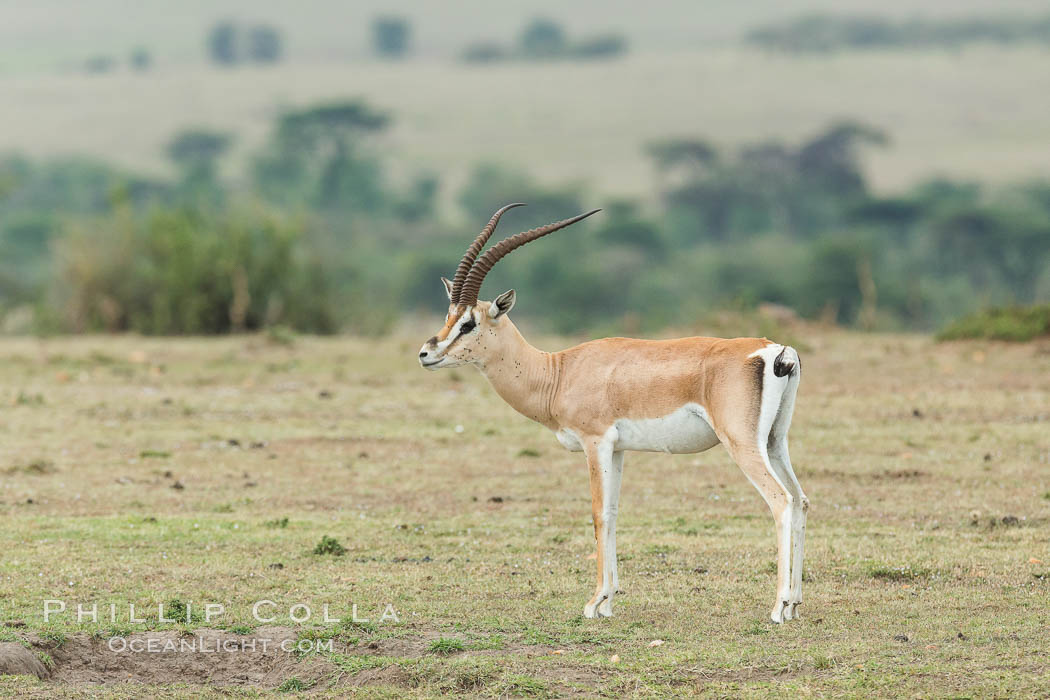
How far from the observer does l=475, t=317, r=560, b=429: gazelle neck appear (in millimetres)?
7957

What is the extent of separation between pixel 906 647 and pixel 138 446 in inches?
323

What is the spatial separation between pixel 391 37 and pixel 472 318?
10924cm

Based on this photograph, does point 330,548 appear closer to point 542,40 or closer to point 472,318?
point 472,318

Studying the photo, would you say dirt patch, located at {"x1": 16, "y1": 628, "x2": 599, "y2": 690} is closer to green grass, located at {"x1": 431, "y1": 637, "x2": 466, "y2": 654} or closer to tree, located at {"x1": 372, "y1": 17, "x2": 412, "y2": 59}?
green grass, located at {"x1": 431, "y1": 637, "x2": 466, "y2": 654}

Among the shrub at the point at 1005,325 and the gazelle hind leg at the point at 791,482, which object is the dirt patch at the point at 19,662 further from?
the shrub at the point at 1005,325

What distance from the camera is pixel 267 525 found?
390 inches

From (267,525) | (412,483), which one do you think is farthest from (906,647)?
(412,483)

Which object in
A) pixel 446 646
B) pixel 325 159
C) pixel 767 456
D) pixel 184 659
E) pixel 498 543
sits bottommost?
pixel 184 659

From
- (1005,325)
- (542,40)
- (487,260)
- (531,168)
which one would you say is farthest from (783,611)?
(542,40)

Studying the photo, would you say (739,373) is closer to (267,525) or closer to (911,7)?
(267,525)

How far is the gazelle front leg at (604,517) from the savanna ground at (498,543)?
0.20 meters

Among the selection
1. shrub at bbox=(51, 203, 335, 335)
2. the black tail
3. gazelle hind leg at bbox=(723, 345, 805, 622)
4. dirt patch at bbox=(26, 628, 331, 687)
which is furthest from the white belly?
shrub at bbox=(51, 203, 335, 335)

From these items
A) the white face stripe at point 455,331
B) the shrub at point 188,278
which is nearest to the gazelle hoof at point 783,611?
the white face stripe at point 455,331

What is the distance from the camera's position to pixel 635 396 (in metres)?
7.60
